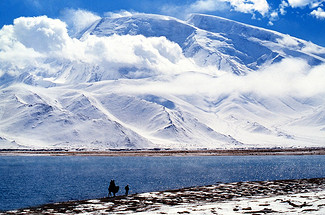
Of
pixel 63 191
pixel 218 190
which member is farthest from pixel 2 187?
pixel 218 190

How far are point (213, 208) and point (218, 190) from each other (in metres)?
13.7

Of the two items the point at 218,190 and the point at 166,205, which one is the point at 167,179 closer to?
the point at 218,190

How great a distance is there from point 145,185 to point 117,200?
15.4 metres

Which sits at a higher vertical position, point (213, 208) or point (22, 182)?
point (22, 182)

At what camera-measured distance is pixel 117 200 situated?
3969 centimetres

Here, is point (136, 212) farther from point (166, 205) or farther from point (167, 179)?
point (167, 179)

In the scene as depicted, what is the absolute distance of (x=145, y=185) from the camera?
180 feet

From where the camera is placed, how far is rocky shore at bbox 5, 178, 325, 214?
29797 millimetres

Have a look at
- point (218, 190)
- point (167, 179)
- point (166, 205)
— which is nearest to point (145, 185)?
point (167, 179)

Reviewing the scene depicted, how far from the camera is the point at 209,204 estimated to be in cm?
3394

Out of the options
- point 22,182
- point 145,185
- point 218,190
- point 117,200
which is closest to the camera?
point 117,200

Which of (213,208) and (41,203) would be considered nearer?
(213,208)

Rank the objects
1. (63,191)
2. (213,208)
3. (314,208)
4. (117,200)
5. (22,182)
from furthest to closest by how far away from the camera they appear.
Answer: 1. (22,182)
2. (63,191)
3. (117,200)
4. (213,208)
5. (314,208)

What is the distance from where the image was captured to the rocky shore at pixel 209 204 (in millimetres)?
29797
